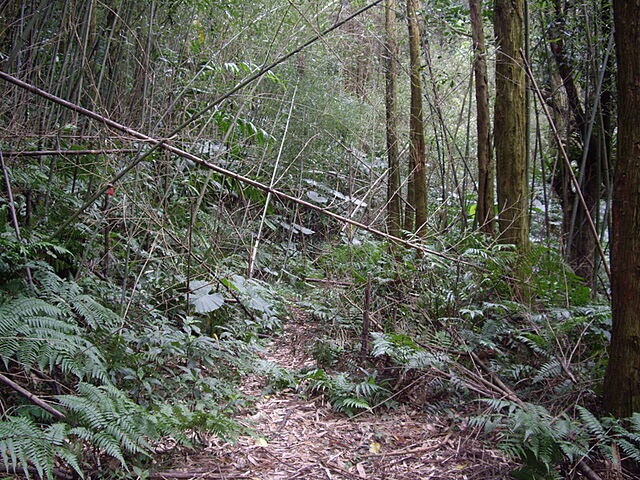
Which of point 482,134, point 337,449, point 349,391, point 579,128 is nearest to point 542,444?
point 337,449

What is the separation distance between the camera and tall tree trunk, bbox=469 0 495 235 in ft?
13.4

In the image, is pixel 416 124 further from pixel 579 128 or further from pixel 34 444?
pixel 34 444

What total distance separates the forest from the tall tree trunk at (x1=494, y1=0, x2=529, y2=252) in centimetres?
1

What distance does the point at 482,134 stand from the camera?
4301 mm

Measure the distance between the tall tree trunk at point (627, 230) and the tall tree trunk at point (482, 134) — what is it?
1900mm

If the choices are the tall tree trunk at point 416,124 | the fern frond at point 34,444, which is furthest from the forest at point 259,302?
the tall tree trunk at point 416,124

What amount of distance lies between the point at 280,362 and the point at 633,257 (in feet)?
6.87

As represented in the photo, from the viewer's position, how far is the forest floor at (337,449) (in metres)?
2.04

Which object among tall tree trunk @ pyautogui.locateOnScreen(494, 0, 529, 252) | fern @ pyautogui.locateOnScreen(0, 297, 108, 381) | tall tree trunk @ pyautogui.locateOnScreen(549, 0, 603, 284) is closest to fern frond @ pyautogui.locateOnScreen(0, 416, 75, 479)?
fern @ pyautogui.locateOnScreen(0, 297, 108, 381)

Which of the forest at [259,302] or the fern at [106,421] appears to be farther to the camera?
the forest at [259,302]

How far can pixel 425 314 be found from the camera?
123 inches

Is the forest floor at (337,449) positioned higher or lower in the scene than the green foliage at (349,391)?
lower

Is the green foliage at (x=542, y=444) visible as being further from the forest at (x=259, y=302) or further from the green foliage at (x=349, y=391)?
the green foliage at (x=349, y=391)


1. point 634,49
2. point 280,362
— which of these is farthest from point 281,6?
point 634,49
